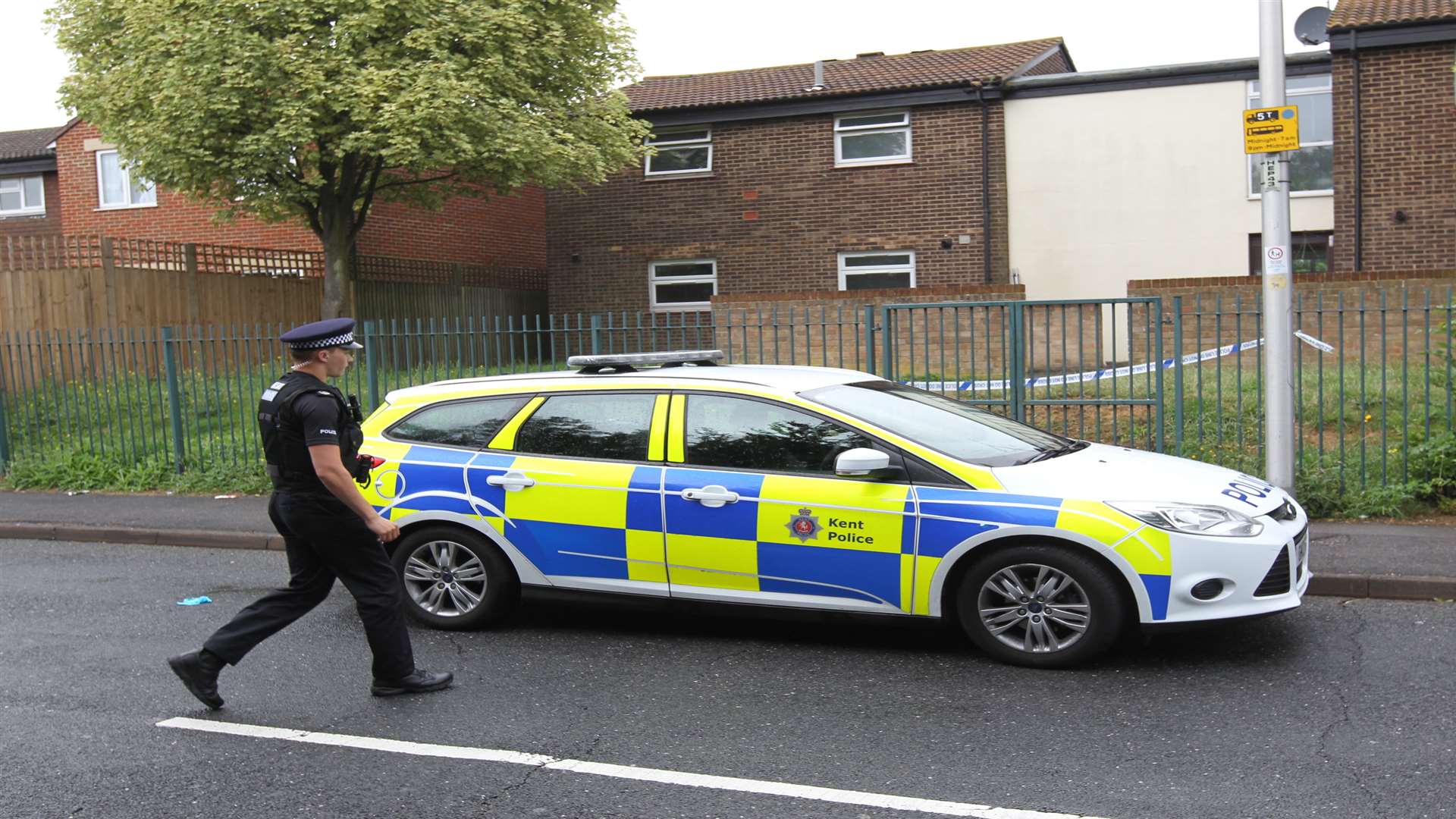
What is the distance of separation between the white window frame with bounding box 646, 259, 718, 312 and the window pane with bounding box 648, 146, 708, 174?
168 centimetres

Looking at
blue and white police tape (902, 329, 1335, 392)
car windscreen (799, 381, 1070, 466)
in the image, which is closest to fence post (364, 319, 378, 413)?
blue and white police tape (902, 329, 1335, 392)

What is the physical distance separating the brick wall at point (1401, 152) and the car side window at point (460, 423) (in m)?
15.5

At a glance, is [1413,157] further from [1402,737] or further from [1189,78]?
[1402,737]

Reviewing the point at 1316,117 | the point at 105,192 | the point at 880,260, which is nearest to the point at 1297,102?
the point at 1316,117

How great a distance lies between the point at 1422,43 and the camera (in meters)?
18.0

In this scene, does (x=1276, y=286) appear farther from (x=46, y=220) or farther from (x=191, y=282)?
(x=46, y=220)

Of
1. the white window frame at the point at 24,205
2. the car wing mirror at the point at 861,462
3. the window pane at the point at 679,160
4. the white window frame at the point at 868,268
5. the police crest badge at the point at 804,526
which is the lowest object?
the police crest badge at the point at 804,526

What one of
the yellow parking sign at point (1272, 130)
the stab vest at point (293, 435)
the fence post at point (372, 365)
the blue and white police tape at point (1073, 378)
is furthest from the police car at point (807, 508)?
the fence post at point (372, 365)

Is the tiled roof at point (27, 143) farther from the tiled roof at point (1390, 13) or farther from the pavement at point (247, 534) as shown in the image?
the tiled roof at point (1390, 13)

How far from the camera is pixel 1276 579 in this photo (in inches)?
214

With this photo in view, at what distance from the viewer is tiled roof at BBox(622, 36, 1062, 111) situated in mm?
21547

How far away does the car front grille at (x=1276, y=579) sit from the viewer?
539cm

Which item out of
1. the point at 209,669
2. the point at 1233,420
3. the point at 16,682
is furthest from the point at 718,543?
the point at 1233,420

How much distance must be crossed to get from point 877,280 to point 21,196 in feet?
66.7
